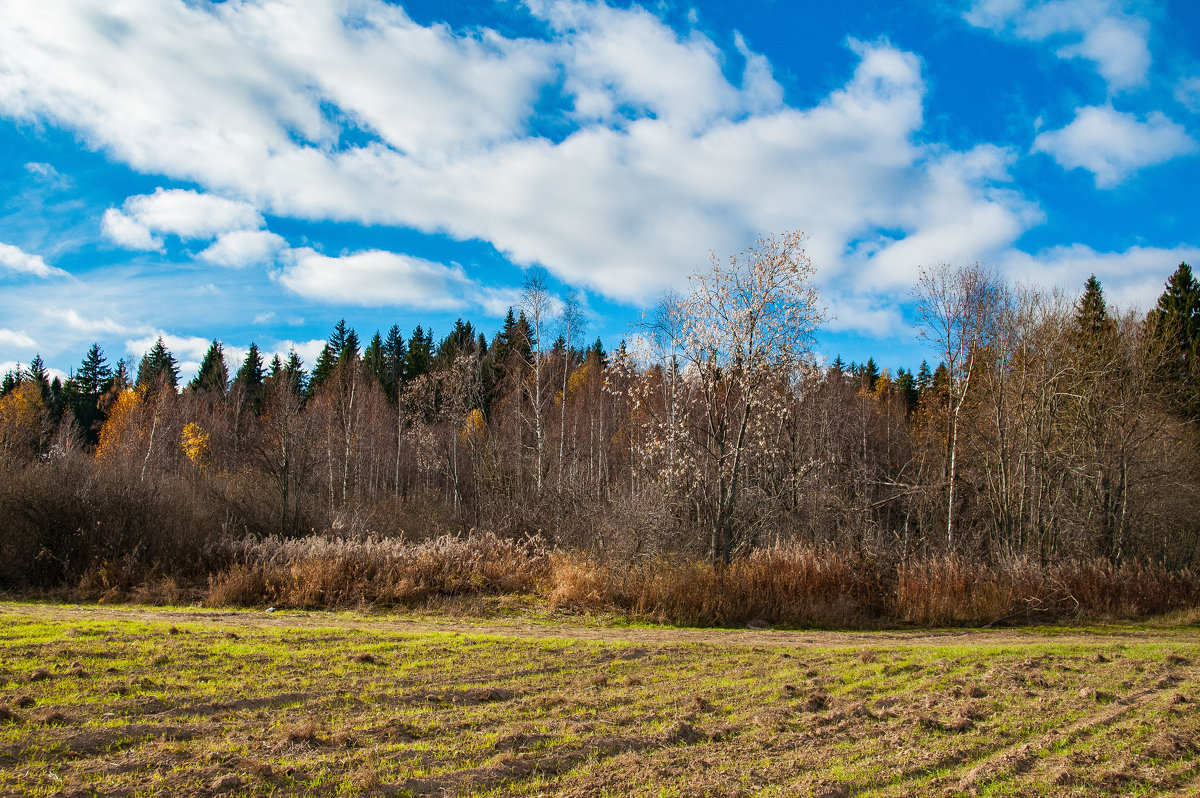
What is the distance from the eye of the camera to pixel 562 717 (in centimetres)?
586

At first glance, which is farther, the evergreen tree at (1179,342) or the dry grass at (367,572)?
the evergreen tree at (1179,342)

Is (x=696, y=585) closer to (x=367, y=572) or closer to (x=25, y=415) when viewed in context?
(x=367, y=572)

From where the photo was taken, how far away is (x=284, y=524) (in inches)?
834

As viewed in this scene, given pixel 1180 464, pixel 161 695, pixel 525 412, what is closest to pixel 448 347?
pixel 525 412

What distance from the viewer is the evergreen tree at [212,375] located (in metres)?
55.6

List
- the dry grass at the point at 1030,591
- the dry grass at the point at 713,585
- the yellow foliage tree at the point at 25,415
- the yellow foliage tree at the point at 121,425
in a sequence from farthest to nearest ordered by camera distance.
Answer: the yellow foliage tree at the point at 121,425, the yellow foliage tree at the point at 25,415, the dry grass at the point at 1030,591, the dry grass at the point at 713,585

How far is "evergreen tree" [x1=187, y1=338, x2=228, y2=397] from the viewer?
5556 cm

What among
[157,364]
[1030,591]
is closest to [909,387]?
[1030,591]

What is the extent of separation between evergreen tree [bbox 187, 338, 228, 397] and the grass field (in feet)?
171

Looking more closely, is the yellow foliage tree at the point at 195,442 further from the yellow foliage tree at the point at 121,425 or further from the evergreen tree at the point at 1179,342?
the evergreen tree at the point at 1179,342

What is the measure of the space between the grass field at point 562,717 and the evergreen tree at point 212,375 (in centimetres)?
5207

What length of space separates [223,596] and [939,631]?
14.3m

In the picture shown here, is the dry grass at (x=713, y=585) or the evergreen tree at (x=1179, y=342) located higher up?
the evergreen tree at (x=1179, y=342)

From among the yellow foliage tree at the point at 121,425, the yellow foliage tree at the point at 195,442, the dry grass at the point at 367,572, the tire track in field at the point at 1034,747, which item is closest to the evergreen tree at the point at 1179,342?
the tire track in field at the point at 1034,747
